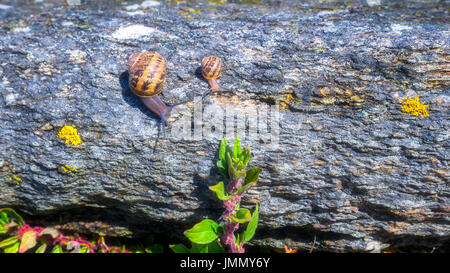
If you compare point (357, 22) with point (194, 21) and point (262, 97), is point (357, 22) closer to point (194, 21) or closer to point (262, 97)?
point (262, 97)

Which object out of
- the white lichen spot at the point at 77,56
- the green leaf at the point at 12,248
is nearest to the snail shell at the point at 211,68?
the white lichen spot at the point at 77,56

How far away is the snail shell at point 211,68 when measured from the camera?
3076 millimetres

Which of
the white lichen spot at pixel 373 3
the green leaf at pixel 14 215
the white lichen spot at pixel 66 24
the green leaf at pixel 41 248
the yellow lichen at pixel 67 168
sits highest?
the white lichen spot at pixel 373 3

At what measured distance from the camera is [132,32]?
11.8 feet

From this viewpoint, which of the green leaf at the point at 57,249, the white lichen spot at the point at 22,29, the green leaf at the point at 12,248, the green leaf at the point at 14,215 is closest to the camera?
the green leaf at the point at 14,215

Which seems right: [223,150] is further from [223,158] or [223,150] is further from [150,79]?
[150,79]

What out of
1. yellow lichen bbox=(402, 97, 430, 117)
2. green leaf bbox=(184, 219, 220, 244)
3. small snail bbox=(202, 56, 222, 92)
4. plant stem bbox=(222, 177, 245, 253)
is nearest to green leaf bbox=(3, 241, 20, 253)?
green leaf bbox=(184, 219, 220, 244)

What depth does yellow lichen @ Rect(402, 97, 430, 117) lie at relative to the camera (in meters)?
3.02

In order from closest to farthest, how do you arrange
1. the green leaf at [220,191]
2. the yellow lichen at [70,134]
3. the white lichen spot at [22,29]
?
the green leaf at [220,191], the yellow lichen at [70,134], the white lichen spot at [22,29]

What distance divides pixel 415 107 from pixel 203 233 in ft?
7.51

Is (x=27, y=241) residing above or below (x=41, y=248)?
above

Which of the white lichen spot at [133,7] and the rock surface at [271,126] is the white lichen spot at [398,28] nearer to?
the rock surface at [271,126]

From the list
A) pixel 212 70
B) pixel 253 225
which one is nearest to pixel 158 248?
pixel 253 225

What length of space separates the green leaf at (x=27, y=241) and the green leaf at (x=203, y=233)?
1786 millimetres
